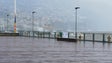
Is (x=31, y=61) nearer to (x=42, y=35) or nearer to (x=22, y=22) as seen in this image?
(x=42, y=35)

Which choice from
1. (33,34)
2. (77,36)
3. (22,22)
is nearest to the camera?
(77,36)

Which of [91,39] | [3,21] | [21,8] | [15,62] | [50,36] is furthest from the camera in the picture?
[21,8]

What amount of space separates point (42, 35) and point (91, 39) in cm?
1486

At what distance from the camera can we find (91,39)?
3225cm

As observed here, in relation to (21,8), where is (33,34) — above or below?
below

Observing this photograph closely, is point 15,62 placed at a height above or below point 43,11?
below

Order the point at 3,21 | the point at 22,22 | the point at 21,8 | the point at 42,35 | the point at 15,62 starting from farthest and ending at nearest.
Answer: the point at 21,8 → the point at 22,22 → the point at 3,21 → the point at 42,35 → the point at 15,62

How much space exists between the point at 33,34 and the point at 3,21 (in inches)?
1602

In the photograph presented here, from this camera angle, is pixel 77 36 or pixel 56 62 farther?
pixel 77 36

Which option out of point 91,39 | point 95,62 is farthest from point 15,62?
point 91,39

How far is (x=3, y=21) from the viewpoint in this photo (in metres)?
88.4

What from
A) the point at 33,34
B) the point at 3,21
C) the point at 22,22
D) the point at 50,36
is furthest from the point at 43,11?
the point at 50,36

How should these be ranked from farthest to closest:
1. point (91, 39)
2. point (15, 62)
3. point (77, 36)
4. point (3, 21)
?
point (3, 21)
point (77, 36)
point (91, 39)
point (15, 62)

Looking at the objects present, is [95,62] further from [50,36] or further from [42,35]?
[42,35]
